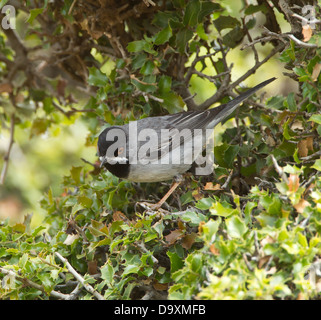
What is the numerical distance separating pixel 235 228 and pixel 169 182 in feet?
5.76

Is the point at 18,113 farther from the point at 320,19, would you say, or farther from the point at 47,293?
the point at 320,19

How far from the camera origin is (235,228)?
211 centimetres

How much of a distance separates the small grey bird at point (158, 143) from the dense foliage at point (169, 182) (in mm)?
104

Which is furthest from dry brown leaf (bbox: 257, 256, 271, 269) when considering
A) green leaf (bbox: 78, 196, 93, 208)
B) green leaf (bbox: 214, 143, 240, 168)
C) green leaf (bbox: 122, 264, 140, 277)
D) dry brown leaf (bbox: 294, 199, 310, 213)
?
green leaf (bbox: 78, 196, 93, 208)

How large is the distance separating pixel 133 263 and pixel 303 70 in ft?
5.17

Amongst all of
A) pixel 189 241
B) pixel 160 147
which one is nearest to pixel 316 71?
pixel 189 241

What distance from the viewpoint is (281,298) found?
1.99 metres

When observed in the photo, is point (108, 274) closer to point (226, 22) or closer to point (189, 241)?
point (189, 241)

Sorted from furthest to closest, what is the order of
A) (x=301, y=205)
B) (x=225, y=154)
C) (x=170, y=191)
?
(x=170, y=191) → (x=225, y=154) → (x=301, y=205)

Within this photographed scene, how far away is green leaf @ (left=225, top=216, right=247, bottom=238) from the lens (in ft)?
6.86

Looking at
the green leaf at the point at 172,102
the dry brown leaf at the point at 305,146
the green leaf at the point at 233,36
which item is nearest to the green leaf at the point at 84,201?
the green leaf at the point at 172,102

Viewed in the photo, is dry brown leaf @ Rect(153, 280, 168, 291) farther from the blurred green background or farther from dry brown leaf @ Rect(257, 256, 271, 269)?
the blurred green background

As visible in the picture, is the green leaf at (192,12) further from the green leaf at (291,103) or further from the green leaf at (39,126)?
the green leaf at (39,126)

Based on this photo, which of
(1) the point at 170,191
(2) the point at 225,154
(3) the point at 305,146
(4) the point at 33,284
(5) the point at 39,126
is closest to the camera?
(4) the point at 33,284
